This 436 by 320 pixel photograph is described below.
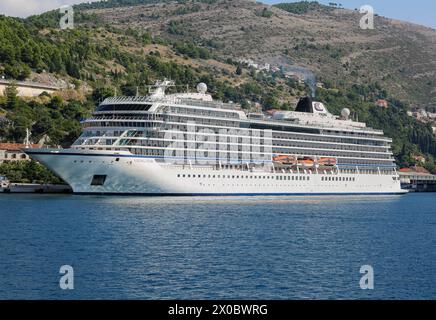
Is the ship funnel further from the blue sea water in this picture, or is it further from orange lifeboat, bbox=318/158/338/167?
the blue sea water

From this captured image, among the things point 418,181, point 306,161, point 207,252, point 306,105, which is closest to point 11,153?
point 306,161

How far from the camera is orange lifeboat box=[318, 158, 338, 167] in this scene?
10894 cm

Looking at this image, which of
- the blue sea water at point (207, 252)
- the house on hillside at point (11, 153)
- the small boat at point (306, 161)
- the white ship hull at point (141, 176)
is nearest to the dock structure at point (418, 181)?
the small boat at point (306, 161)

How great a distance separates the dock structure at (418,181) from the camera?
16593cm

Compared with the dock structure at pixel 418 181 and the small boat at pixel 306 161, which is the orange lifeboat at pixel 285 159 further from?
the dock structure at pixel 418 181

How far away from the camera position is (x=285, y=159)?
10325 cm

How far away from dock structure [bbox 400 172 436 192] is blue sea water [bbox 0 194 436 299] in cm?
9211

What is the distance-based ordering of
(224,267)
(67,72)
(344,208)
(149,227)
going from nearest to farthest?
(224,267) → (149,227) → (344,208) → (67,72)

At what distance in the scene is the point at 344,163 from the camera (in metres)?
113

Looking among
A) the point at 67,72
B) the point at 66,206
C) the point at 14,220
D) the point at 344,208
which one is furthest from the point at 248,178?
the point at 67,72

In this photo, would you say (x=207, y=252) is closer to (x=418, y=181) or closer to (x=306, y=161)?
(x=306, y=161)
